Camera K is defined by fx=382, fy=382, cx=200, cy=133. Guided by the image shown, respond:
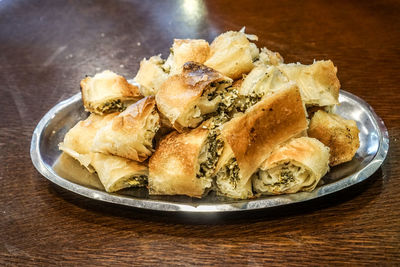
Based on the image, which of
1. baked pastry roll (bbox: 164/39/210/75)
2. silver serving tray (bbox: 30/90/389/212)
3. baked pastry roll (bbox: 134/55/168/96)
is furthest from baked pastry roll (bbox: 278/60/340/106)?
baked pastry roll (bbox: 134/55/168/96)

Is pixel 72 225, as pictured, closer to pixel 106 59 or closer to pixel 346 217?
pixel 346 217

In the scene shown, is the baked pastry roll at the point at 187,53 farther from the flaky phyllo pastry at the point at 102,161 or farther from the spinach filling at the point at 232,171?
the spinach filling at the point at 232,171

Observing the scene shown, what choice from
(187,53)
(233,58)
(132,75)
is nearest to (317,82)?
(233,58)

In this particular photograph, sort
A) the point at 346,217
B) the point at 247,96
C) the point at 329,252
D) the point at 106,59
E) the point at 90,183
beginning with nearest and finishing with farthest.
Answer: the point at 329,252 → the point at 346,217 → the point at 247,96 → the point at 90,183 → the point at 106,59

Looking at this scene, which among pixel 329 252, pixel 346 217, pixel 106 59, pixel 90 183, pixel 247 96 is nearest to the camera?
pixel 329 252

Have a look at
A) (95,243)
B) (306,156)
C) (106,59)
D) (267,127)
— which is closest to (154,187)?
(95,243)

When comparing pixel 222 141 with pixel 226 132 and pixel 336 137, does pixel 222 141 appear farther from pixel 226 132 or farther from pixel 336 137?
pixel 336 137
